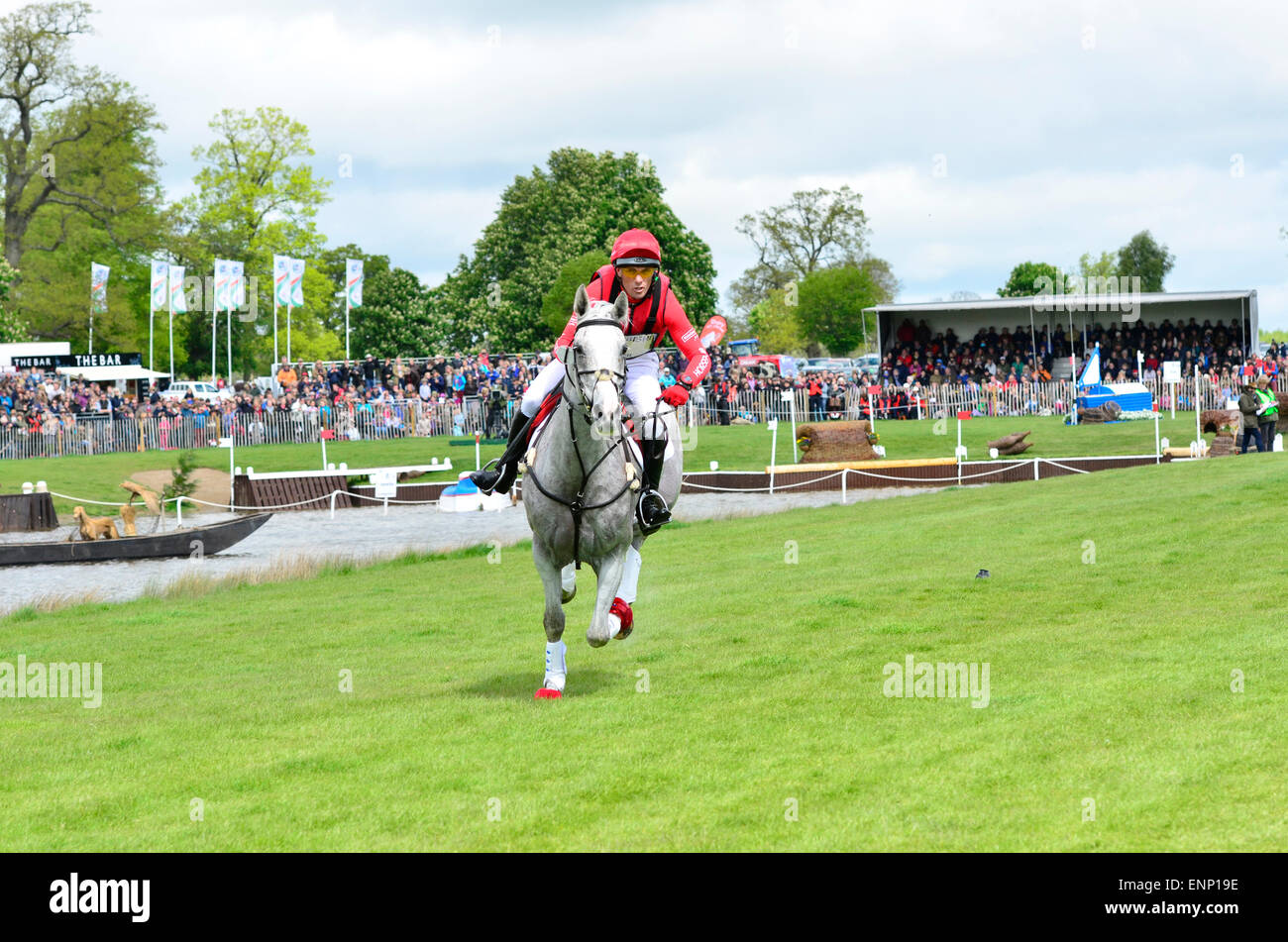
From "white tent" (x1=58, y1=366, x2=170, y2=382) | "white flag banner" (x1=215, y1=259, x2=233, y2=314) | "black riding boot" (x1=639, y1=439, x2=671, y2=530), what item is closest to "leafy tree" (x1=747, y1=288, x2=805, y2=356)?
"white tent" (x1=58, y1=366, x2=170, y2=382)

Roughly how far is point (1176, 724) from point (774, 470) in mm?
32144

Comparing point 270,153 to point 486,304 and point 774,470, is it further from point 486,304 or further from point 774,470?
point 774,470

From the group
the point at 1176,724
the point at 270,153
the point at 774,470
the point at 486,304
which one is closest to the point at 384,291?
the point at 486,304

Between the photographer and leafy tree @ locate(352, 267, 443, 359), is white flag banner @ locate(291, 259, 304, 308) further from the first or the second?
leafy tree @ locate(352, 267, 443, 359)

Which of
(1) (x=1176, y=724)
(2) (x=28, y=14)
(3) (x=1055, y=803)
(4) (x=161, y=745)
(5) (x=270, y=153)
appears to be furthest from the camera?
(5) (x=270, y=153)

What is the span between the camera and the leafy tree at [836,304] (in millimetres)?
A: 106750

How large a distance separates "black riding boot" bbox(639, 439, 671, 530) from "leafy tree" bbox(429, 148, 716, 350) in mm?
76329

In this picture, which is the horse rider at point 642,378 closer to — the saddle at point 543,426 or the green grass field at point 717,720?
the saddle at point 543,426

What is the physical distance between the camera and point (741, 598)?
56.6 ft

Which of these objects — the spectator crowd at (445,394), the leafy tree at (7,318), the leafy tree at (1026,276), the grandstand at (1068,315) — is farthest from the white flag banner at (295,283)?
the leafy tree at (1026,276)

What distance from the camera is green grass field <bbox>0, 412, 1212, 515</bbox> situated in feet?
148

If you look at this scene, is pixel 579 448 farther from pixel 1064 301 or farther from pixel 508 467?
pixel 1064 301

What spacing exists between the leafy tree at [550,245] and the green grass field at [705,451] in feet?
122

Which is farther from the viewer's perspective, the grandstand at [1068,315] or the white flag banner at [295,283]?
the white flag banner at [295,283]
